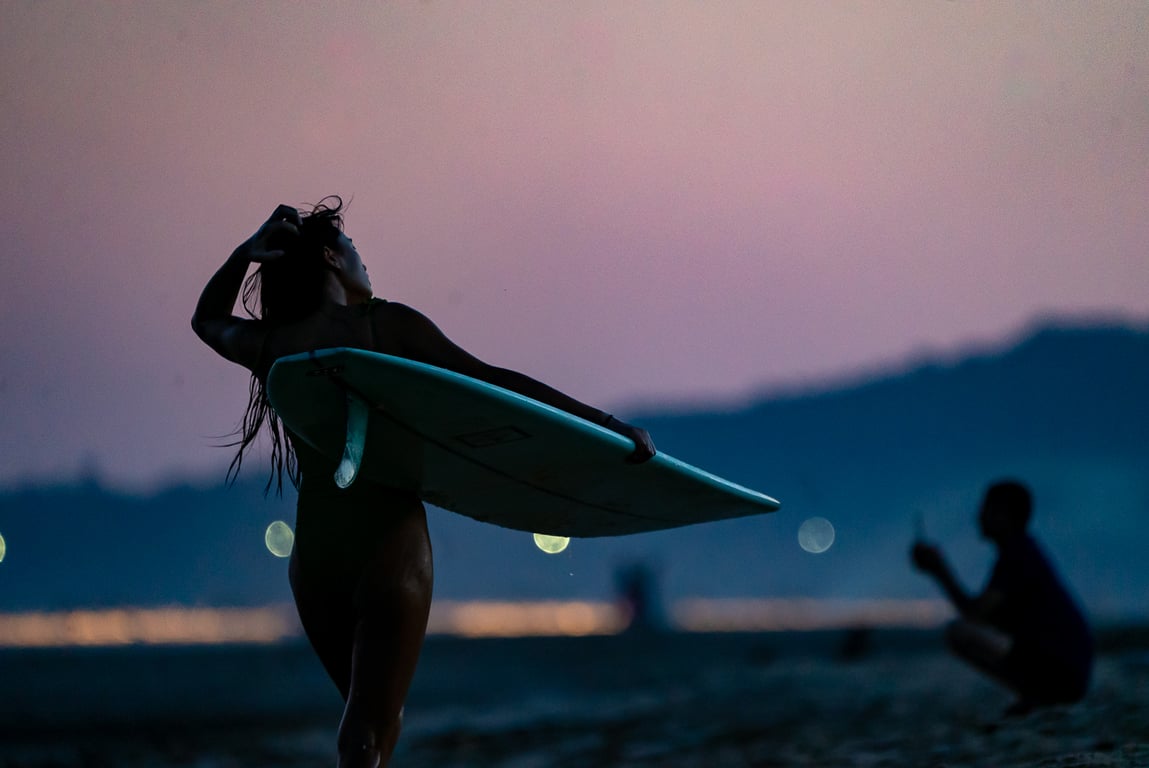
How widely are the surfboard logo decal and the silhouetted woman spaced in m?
0.11

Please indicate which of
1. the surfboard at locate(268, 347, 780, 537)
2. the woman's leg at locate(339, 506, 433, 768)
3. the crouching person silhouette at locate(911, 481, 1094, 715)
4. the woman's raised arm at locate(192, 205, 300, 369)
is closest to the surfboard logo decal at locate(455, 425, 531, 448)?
the surfboard at locate(268, 347, 780, 537)

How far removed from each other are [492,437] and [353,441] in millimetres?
465

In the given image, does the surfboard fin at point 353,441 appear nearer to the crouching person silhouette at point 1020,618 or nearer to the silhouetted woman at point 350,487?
the silhouetted woman at point 350,487

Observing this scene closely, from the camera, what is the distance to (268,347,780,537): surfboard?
8.89ft

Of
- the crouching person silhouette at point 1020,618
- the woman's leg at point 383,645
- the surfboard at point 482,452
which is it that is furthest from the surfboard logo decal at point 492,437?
the crouching person silhouette at point 1020,618

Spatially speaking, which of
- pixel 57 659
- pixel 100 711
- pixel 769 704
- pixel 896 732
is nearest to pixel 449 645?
pixel 57 659

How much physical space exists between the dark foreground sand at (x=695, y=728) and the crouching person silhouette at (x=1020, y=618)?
0.22m

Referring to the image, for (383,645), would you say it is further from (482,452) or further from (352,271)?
(352,271)

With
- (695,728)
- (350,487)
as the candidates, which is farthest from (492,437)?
(695,728)

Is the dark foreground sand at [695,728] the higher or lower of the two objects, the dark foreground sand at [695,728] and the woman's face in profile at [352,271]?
the lower

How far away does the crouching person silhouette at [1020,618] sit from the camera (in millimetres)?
5121

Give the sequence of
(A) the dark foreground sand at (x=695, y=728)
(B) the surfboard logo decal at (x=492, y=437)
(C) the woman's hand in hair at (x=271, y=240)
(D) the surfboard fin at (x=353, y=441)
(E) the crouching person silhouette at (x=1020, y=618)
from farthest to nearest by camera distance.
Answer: (A) the dark foreground sand at (x=695, y=728)
(E) the crouching person silhouette at (x=1020, y=618)
(B) the surfboard logo decal at (x=492, y=437)
(C) the woman's hand in hair at (x=271, y=240)
(D) the surfboard fin at (x=353, y=441)

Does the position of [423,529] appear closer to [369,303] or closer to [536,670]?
[369,303]

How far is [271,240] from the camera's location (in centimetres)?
287
